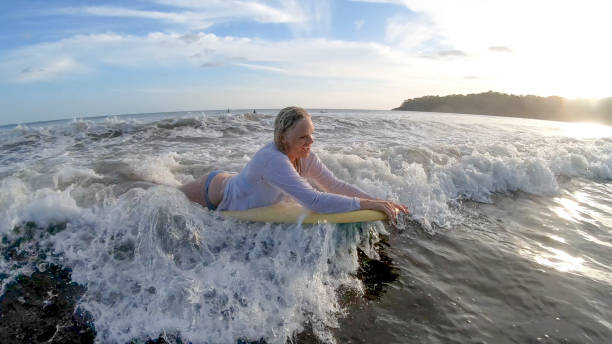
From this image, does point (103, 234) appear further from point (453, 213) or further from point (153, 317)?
point (453, 213)

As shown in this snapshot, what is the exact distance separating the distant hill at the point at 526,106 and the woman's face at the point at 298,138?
155 ft

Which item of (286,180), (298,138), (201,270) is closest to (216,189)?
(201,270)

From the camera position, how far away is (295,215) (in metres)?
3.34

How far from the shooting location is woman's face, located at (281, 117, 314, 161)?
10.2 ft

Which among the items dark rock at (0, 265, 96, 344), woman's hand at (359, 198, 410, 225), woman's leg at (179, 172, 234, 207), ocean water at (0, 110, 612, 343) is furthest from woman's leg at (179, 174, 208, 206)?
woman's hand at (359, 198, 410, 225)

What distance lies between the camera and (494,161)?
7.55m

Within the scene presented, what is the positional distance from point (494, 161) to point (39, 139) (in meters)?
13.3

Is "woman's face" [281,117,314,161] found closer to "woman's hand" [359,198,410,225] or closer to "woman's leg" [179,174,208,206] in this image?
"woman's hand" [359,198,410,225]

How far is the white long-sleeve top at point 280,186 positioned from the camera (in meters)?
3.12

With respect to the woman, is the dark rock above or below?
below

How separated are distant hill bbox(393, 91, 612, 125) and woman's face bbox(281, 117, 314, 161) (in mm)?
47095

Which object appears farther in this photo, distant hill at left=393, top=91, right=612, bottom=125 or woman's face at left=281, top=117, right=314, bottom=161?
distant hill at left=393, top=91, right=612, bottom=125

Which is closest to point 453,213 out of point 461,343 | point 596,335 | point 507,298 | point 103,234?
point 507,298

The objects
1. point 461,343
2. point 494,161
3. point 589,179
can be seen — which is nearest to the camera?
point 461,343
